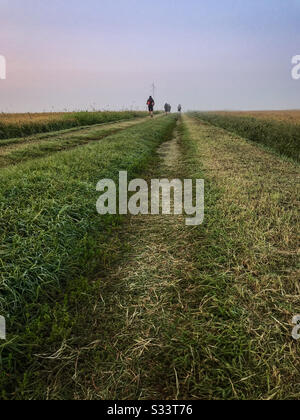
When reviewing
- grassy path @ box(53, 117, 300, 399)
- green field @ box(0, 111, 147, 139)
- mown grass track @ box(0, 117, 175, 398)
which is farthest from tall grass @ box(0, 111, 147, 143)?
grassy path @ box(53, 117, 300, 399)

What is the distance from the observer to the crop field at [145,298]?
1869 millimetres

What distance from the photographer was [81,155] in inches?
301

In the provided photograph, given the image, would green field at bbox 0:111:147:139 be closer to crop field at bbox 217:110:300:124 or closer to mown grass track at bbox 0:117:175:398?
mown grass track at bbox 0:117:175:398

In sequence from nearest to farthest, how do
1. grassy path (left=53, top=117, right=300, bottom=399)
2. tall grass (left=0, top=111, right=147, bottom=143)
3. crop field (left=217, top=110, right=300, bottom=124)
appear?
grassy path (left=53, top=117, right=300, bottom=399) → tall grass (left=0, top=111, right=147, bottom=143) → crop field (left=217, top=110, right=300, bottom=124)

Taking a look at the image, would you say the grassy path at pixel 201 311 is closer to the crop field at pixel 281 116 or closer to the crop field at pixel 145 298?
the crop field at pixel 145 298

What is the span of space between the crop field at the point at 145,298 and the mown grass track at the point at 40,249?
0.02 m

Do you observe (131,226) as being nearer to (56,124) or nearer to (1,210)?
(1,210)

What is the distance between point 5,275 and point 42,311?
67 centimetres

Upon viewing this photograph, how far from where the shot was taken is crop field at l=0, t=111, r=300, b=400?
187 cm

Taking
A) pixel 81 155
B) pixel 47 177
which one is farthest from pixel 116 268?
pixel 81 155

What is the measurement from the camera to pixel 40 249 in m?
3.19

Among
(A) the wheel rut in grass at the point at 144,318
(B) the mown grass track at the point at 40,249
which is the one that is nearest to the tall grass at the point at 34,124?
(B) the mown grass track at the point at 40,249

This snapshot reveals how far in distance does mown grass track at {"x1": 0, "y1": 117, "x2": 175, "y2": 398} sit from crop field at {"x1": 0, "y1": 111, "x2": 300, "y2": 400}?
0.6 inches

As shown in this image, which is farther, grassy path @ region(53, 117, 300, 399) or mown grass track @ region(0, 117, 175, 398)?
mown grass track @ region(0, 117, 175, 398)
